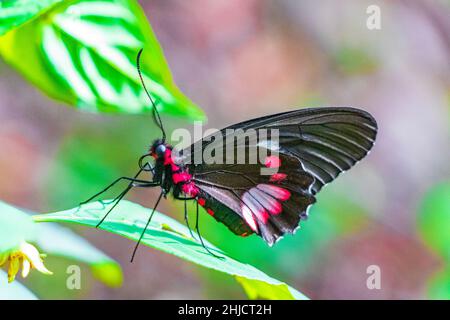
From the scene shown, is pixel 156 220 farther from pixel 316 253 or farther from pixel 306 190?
pixel 316 253

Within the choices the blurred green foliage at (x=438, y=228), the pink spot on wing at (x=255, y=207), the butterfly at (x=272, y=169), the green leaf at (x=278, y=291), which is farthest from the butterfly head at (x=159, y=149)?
the blurred green foliage at (x=438, y=228)

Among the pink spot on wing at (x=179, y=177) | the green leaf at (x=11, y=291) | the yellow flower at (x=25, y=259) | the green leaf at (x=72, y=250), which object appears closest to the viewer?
the green leaf at (x=11, y=291)

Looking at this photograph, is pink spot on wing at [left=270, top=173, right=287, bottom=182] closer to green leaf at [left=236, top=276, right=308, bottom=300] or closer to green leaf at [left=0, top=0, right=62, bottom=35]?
green leaf at [left=236, top=276, right=308, bottom=300]

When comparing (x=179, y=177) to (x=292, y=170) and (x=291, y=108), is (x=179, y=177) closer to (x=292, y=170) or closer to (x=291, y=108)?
(x=292, y=170)

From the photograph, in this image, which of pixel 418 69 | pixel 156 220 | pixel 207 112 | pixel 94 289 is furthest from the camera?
pixel 418 69

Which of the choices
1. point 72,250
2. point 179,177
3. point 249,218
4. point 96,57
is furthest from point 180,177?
point 96,57

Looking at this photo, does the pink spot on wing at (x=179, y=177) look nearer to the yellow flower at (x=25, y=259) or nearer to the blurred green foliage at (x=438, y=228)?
the yellow flower at (x=25, y=259)

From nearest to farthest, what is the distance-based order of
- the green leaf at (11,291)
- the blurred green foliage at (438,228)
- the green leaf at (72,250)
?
the green leaf at (11,291) < the green leaf at (72,250) < the blurred green foliage at (438,228)

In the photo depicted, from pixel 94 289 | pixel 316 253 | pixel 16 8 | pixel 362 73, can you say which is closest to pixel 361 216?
pixel 316 253
